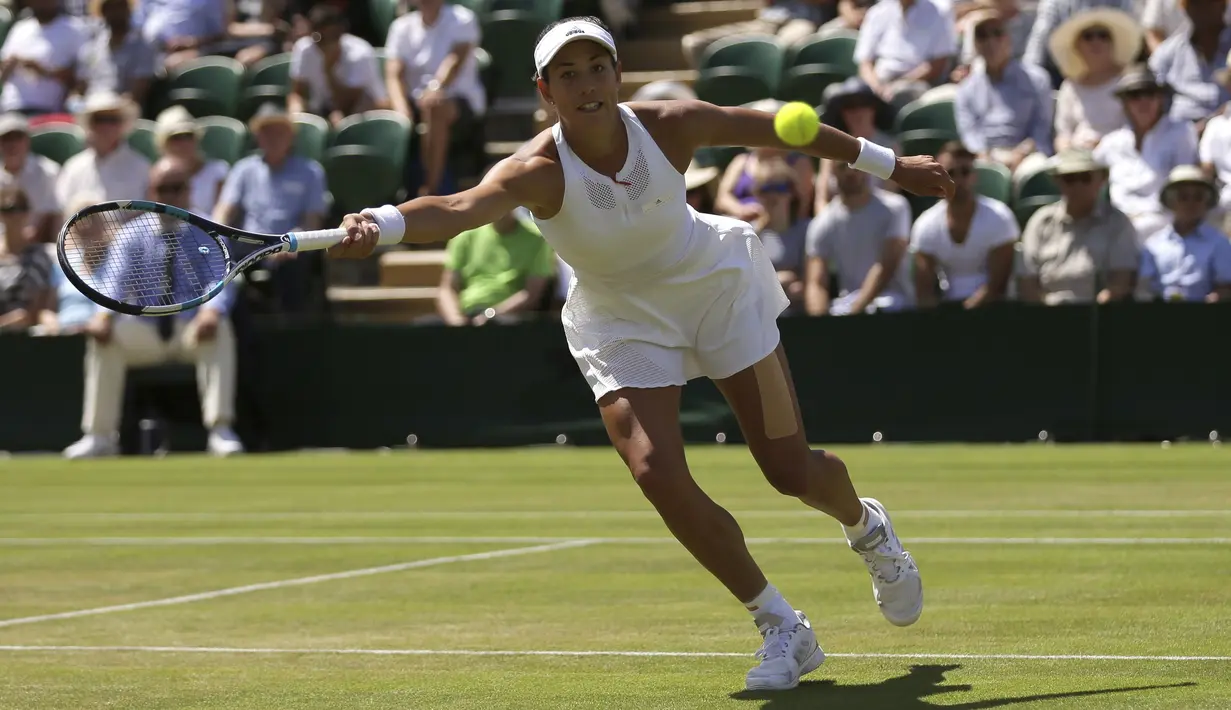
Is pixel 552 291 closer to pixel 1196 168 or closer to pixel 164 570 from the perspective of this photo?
pixel 1196 168

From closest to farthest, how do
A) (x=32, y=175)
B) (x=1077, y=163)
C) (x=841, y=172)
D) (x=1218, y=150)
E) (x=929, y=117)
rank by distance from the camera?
1. (x=1077, y=163)
2. (x=1218, y=150)
3. (x=841, y=172)
4. (x=929, y=117)
5. (x=32, y=175)

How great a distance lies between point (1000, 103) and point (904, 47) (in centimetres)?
124

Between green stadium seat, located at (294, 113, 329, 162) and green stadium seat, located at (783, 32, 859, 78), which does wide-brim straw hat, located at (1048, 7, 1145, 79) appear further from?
green stadium seat, located at (294, 113, 329, 162)

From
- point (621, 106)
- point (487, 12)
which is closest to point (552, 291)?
point (487, 12)

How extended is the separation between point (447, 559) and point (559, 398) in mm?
6309

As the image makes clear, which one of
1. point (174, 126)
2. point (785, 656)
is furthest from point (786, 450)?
point (174, 126)

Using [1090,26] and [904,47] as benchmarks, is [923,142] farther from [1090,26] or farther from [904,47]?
[904,47]

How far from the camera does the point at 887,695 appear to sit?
5332mm

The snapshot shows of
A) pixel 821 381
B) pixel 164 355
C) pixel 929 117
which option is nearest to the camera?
pixel 821 381

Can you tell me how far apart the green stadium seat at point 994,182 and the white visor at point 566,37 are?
31.3 ft

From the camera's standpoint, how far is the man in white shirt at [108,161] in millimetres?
17625

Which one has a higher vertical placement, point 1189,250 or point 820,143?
point 820,143

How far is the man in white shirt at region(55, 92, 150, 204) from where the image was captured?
1762cm

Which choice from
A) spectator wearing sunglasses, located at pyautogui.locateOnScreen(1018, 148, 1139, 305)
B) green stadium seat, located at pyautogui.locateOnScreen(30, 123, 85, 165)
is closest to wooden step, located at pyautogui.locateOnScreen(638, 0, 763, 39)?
green stadium seat, located at pyautogui.locateOnScreen(30, 123, 85, 165)
